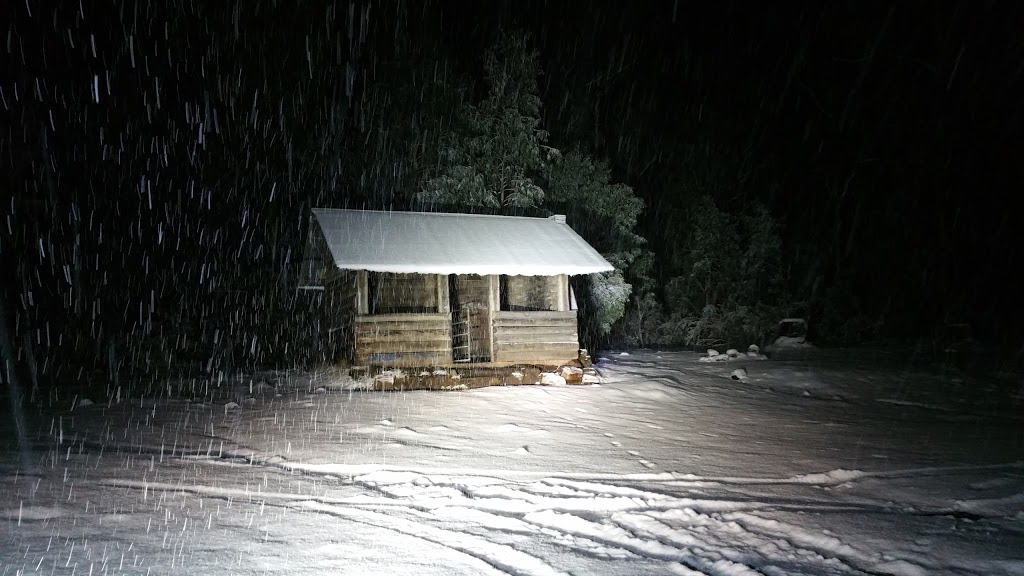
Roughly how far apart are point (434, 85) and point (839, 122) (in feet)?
56.6

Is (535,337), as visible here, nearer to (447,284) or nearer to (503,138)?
(447,284)

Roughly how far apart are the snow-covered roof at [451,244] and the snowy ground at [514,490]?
139 inches

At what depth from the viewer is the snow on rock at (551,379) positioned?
1334 centimetres

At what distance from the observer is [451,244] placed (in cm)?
1483

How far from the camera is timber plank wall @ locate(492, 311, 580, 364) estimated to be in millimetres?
14391

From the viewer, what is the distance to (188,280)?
26719 mm

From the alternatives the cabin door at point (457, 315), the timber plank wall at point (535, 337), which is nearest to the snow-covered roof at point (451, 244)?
the timber plank wall at point (535, 337)

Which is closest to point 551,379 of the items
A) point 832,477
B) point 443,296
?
point 443,296

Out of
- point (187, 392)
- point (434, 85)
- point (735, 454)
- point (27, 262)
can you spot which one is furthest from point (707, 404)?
point (27, 262)

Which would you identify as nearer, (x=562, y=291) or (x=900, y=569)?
(x=900, y=569)

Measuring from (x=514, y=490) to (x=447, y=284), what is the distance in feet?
29.4

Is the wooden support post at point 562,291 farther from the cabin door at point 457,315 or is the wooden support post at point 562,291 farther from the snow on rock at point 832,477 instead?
the snow on rock at point 832,477

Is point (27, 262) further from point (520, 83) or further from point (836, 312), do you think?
point (836, 312)

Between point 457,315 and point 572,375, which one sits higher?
point 457,315
